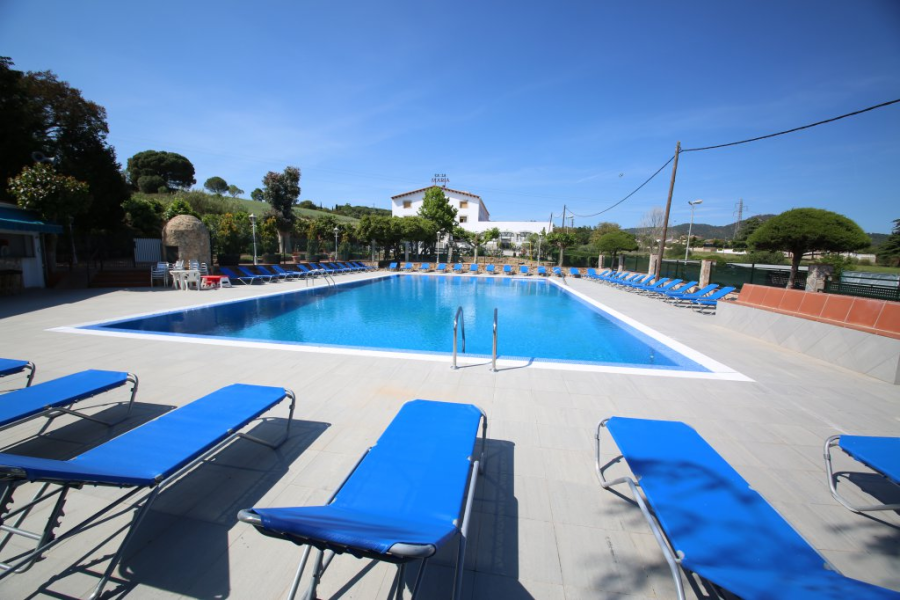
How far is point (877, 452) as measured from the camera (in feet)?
7.04

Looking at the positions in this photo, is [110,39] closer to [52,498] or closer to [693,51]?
[52,498]

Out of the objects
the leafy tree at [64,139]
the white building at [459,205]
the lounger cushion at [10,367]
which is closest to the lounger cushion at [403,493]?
the lounger cushion at [10,367]

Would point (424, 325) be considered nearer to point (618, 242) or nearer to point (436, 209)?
point (618, 242)

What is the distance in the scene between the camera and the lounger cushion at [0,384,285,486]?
1.46 m

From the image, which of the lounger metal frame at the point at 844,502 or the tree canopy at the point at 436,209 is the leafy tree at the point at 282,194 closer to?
the tree canopy at the point at 436,209

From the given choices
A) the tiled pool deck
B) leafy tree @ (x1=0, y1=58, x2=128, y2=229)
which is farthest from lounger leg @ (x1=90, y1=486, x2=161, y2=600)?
leafy tree @ (x1=0, y1=58, x2=128, y2=229)

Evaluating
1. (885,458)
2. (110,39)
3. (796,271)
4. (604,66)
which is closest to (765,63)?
(604,66)

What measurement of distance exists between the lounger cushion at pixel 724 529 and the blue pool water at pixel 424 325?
2929mm

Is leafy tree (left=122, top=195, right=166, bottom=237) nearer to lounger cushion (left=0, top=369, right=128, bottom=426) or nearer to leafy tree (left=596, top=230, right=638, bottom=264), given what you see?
lounger cushion (left=0, top=369, right=128, bottom=426)

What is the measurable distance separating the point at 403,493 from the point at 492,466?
3.40 feet

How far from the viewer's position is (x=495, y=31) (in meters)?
11.2

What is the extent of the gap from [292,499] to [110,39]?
1218cm

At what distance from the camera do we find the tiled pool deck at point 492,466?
1.64 meters

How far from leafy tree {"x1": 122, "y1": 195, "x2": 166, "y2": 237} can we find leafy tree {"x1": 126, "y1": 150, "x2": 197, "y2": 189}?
29.0 meters
